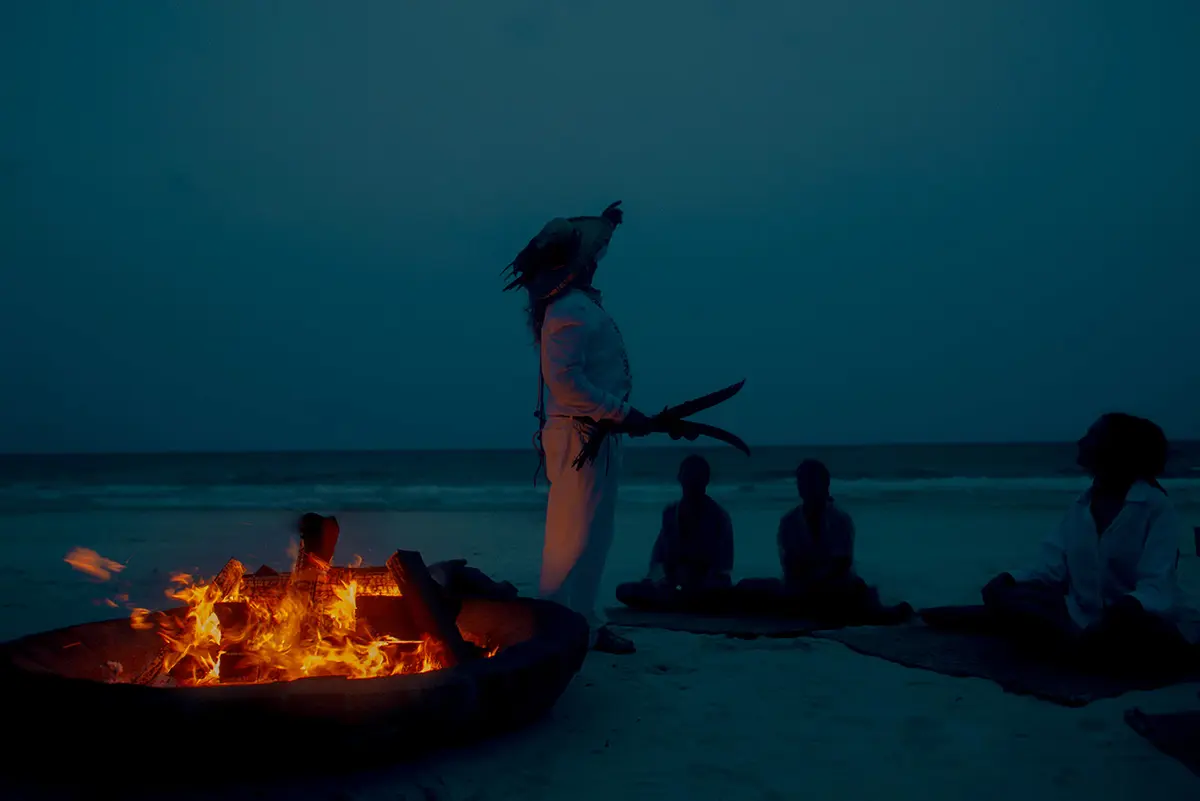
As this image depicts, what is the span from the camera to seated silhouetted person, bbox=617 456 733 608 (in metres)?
6.14

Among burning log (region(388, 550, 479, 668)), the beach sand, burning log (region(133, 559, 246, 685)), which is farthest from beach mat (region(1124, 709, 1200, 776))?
burning log (region(133, 559, 246, 685))

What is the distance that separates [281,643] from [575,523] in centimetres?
152

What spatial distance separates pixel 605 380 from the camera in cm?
468

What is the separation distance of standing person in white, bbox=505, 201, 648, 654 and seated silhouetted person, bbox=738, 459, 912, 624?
1457mm

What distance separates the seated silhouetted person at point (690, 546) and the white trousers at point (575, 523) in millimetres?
1584

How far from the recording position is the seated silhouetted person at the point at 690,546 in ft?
20.2

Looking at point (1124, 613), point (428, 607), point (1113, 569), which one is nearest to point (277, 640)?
point (428, 607)

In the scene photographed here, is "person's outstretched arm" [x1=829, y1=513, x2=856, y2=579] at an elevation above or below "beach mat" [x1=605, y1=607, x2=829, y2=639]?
above

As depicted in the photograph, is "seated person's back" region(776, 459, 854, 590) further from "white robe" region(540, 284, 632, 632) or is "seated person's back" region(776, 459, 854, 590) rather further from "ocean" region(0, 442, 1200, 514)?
"ocean" region(0, 442, 1200, 514)

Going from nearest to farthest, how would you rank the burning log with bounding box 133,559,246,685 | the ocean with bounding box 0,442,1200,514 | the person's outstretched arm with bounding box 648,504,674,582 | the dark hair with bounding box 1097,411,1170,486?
the burning log with bounding box 133,559,246,685
the dark hair with bounding box 1097,411,1170,486
the person's outstretched arm with bounding box 648,504,674,582
the ocean with bounding box 0,442,1200,514

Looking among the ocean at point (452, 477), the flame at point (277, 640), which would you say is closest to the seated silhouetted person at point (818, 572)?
the flame at point (277, 640)

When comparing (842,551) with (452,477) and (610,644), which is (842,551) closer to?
(610,644)

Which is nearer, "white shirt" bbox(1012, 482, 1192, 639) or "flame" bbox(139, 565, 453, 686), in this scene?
"flame" bbox(139, 565, 453, 686)

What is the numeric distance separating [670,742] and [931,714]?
115 cm
